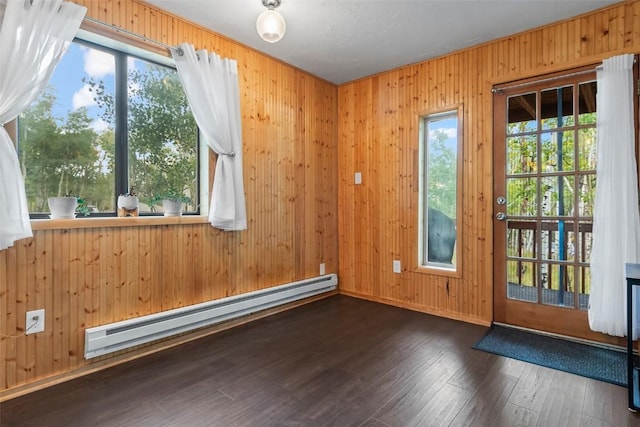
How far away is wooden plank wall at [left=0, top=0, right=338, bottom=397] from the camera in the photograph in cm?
196

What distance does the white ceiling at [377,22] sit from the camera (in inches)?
95.7

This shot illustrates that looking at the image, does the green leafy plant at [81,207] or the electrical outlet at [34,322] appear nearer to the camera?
the electrical outlet at [34,322]

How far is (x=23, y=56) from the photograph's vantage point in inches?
72.6

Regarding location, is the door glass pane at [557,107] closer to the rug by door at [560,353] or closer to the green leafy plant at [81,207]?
the rug by door at [560,353]

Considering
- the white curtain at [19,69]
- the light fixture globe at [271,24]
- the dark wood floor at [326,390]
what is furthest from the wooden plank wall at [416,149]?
the white curtain at [19,69]

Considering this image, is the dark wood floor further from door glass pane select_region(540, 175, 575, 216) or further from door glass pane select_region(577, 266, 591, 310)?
door glass pane select_region(540, 175, 575, 216)

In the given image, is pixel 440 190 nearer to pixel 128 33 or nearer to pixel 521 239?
pixel 521 239

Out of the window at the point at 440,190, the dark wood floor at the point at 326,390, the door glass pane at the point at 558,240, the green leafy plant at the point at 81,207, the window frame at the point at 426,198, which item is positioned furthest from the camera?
the window at the point at 440,190

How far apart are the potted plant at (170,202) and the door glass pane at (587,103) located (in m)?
3.32

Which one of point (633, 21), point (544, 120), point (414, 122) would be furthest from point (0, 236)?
point (633, 21)

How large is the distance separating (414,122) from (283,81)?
1.47 m

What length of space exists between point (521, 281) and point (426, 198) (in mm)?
1172

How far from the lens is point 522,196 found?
9.44 ft

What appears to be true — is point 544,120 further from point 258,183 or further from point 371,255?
point 258,183
